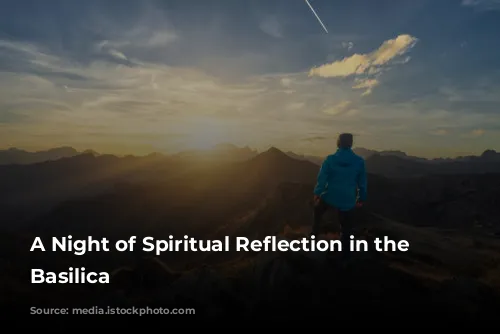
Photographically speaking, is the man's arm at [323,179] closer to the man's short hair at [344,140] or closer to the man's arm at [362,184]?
the man's short hair at [344,140]

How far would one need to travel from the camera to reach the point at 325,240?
34.9 ft

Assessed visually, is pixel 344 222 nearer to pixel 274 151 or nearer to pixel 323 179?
pixel 323 179

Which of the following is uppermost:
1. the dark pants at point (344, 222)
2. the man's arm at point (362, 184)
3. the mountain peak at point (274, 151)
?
the mountain peak at point (274, 151)

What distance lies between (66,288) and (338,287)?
21.7ft

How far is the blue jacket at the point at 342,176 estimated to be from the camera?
31.2ft

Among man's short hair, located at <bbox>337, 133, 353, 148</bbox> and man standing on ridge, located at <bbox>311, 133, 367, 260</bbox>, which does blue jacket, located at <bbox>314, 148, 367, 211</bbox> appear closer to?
man standing on ridge, located at <bbox>311, 133, 367, 260</bbox>

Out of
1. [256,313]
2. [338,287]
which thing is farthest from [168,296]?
[338,287]

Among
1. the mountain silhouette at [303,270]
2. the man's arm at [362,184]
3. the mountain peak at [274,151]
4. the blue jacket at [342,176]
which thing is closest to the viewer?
the mountain silhouette at [303,270]

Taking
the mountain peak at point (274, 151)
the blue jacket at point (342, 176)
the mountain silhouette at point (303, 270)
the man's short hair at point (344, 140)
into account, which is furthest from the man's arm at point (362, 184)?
the mountain peak at point (274, 151)

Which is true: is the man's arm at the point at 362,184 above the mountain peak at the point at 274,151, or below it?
below

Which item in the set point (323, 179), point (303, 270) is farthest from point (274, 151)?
point (303, 270)

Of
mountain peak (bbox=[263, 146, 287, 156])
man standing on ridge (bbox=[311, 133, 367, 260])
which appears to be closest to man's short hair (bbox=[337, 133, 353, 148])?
man standing on ridge (bbox=[311, 133, 367, 260])

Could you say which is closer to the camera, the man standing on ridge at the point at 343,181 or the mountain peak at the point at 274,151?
the man standing on ridge at the point at 343,181

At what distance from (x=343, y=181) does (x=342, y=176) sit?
12cm
